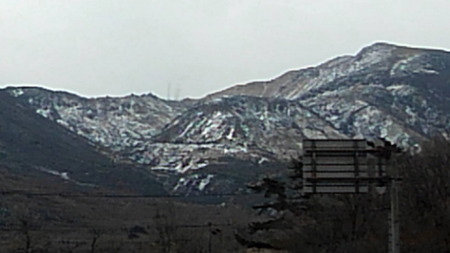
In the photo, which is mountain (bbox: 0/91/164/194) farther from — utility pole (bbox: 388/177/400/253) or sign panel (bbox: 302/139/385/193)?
utility pole (bbox: 388/177/400/253)

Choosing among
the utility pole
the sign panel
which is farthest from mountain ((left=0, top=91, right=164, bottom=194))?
the utility pole

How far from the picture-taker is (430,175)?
5066 centimetres

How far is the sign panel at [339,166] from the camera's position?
31.4 metres

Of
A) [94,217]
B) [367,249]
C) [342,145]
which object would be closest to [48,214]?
[94,217]

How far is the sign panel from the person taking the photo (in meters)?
31.4

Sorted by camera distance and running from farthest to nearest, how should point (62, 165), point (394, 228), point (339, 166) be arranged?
point (62, 165)
point (339, 166)
point (394, 228)

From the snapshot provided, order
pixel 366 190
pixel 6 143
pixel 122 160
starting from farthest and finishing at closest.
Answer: pixel 122 160 → pixel 6 143 → pixel 366 190

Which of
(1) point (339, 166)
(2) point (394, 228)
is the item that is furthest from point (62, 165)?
(2) point (394, 228)

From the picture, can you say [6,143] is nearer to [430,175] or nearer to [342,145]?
[430,175]

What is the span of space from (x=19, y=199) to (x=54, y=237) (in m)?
23.9

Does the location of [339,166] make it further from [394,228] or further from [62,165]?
[62,165]

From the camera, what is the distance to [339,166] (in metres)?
31.9

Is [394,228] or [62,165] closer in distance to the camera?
[394,228]

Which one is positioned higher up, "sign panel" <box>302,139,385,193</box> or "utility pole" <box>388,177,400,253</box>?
"sign panel" <box>302,139,385,193</box>
